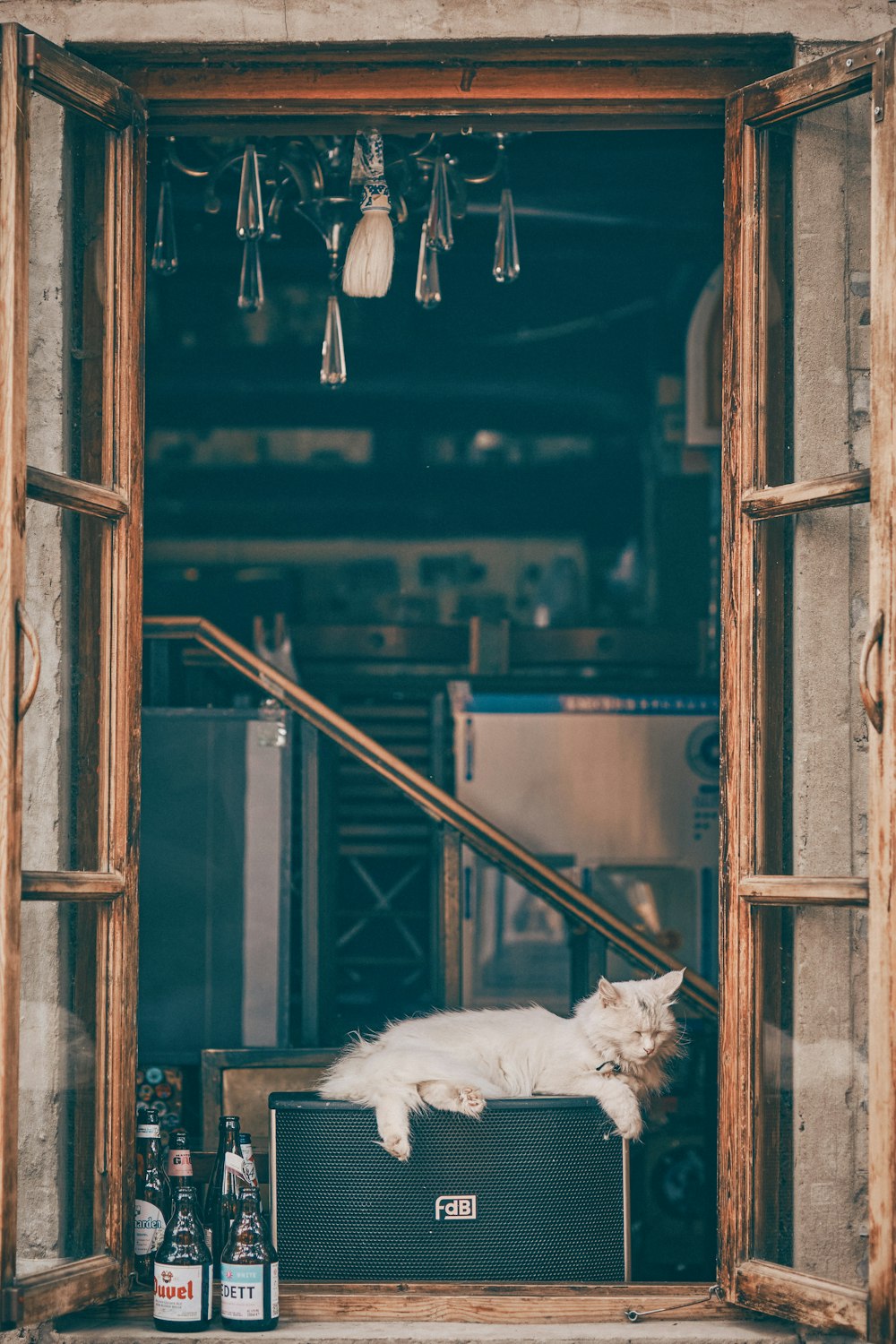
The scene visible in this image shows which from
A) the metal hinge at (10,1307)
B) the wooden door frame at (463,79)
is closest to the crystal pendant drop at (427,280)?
the wooden door frame at (463,79)

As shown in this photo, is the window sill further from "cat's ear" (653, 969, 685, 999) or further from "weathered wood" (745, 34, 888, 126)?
"weathered wood" (745, 34, 888, 126)

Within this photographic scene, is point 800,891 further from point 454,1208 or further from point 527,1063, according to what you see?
point 454,1208

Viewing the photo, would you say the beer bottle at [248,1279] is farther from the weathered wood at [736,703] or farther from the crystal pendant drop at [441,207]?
the crystal pendant drop at [441,207]

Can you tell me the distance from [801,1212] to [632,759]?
2.89 meters

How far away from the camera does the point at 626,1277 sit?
3373 mm

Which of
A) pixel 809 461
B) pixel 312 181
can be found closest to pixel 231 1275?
pixel 809 461

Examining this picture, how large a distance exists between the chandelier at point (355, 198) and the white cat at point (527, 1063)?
6.41ft

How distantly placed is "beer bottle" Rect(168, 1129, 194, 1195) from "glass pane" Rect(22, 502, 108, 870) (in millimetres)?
694

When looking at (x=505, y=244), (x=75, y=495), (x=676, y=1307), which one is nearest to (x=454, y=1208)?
(x=676, y=1307)

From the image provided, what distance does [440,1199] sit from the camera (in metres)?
3.33

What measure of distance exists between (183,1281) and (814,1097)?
135 cm

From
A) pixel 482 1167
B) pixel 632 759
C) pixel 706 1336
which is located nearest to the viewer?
pixel 706 1336

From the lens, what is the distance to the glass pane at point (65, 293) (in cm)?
332

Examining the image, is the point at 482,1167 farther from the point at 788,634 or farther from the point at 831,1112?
the point at 788,634
